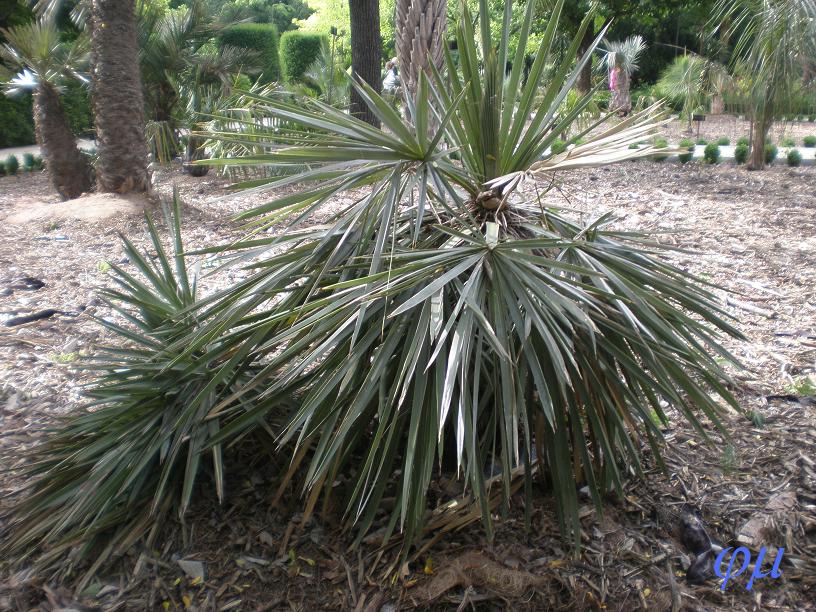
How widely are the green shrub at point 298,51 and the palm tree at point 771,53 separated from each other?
72.8 feet

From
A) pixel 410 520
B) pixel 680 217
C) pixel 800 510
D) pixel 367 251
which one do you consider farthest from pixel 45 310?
pixel 680 217

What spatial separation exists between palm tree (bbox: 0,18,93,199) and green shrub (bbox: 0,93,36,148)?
33.7 feet

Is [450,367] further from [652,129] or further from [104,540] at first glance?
[104,540]

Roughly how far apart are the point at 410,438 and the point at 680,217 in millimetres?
5260

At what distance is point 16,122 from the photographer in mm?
18125

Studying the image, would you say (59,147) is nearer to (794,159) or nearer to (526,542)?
(526,542)

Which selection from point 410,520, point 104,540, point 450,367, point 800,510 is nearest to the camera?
point 450,367

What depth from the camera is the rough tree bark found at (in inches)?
224

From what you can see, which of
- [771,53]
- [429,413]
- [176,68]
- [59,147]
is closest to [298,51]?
[176,68]

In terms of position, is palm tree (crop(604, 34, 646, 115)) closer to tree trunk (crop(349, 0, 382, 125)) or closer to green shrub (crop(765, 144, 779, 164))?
green shrub (crop(765, 144, 779, 164))

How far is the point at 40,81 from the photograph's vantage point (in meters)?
8.20

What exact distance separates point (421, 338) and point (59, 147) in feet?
26.1

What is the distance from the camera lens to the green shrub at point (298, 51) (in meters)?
28.4

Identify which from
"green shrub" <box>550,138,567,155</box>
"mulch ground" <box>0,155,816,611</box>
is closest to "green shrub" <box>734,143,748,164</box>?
"green shrub" <box>550,138,567,155</box>
